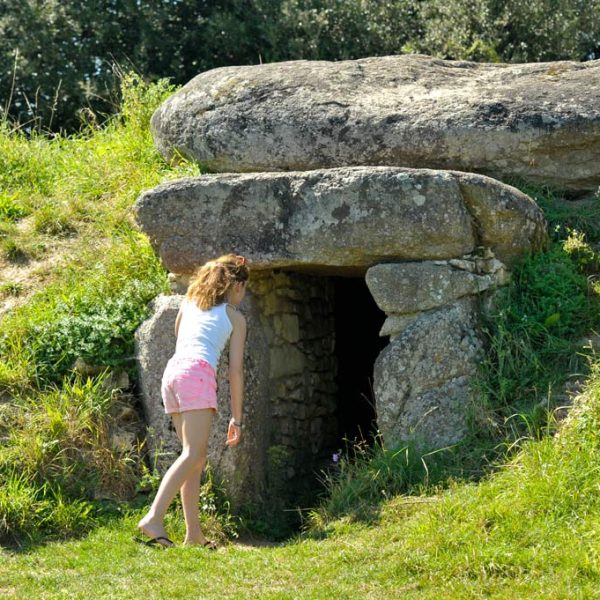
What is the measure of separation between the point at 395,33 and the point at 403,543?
390 inches

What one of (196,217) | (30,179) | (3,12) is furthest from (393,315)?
(3,12)

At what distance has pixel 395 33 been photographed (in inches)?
582

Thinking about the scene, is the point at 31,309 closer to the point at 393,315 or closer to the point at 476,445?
the point at 393,315

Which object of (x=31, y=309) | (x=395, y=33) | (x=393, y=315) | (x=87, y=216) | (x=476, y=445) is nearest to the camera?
(x=476, y=445)

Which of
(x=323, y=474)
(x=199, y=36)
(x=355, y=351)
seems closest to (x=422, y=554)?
(x=323, y=474)

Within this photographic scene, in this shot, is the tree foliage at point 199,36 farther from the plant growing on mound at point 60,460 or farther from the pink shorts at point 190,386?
the pink shorts at point 190,386

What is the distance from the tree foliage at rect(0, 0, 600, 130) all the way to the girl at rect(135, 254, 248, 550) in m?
Answer: 7.95

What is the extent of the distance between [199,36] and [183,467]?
10031mm

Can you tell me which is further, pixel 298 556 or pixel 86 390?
pixel 86 390

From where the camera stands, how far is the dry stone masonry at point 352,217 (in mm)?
7395

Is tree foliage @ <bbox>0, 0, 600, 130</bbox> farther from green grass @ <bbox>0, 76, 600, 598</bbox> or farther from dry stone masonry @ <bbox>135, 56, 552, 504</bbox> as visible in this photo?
green grass @ <bbox>0, 76, 600, 598</bbox>

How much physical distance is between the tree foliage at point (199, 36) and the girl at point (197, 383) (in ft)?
26.1

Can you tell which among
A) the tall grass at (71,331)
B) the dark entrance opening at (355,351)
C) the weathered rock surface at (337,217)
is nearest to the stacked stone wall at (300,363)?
the dark entrance opening at (355,351)

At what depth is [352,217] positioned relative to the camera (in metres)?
7.43
